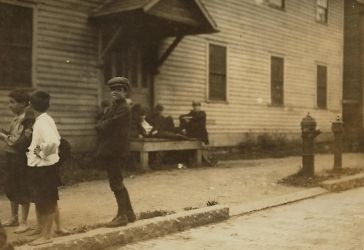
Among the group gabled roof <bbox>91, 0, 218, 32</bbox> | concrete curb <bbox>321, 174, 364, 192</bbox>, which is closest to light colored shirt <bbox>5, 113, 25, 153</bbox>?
concrete curb <bbox>321, 174, 364, 192</bbox>

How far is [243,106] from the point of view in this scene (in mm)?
17656

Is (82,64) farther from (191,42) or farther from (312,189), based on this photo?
(312,189)

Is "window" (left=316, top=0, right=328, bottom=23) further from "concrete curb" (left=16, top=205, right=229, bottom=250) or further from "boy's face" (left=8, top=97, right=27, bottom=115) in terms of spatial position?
"boy's face" (left=8, top=97, right=27, bottom=115)

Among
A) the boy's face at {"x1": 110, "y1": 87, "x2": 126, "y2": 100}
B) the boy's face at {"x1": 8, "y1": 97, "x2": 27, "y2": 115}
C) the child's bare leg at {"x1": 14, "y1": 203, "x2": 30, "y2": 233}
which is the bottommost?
the child's bare leg at {"x1": 14, "y1": 203, "x2": 30, "y2": 233}

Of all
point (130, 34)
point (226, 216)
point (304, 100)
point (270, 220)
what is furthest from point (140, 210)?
point (304, 100)

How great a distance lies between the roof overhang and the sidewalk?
3644mm

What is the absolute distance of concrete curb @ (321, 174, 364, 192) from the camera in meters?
9.58

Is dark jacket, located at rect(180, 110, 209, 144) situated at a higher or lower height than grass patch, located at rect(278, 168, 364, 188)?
higher

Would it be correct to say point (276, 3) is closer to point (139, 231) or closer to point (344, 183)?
point (344, 183)

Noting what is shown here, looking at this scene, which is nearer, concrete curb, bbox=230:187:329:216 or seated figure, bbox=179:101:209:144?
concrete curb, bbox=230:187:329:216

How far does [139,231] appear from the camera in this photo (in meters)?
5.56

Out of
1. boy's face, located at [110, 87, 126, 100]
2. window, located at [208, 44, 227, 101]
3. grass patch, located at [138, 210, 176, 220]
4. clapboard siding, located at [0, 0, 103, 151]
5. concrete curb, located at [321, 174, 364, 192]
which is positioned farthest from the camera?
window, located at [208, 44, 227, 101]

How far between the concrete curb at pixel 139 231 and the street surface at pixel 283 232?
0.36 feet

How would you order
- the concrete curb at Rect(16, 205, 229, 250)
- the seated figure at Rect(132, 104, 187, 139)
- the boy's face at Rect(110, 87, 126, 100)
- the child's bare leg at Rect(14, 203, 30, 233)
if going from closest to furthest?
the concrete curb at Rect(16, 205, 229, 250), the child's bare leg at Rect(14, 203, 30, 233), the boy's face at Rect(110, 87, 126, 100), the seated figure at Rect(132, 104, 187, 139)
